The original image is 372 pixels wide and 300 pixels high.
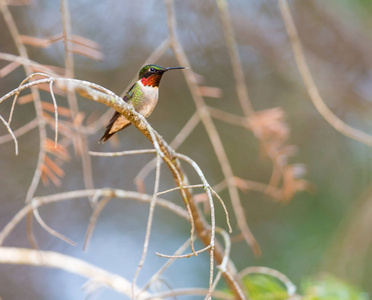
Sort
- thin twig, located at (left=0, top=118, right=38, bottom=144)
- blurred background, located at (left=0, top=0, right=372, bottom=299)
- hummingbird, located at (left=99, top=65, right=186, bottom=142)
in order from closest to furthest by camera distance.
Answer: thin twig, located at (left=0, top=118, right=38, bottom=144), hummingbird, located at (left=99, top=65, right=186, bottom=142), blurred background, located at (left=0, top=0, right=372, bottom=299)

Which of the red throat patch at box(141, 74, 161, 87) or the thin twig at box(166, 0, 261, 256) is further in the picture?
the red throat patch at box(141, 74, 161, 87)

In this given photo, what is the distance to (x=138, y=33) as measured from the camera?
8.86ft

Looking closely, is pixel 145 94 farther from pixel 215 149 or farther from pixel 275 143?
pixel 275 143

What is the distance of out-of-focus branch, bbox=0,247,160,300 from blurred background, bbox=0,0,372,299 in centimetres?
101

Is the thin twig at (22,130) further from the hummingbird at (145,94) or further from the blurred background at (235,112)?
the blurred background at (235,112)

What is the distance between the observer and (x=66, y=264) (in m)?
1.65

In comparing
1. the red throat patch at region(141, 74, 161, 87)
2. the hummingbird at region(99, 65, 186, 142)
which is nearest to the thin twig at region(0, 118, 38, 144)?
the hummingbird at region(99, 65, 186, 142)

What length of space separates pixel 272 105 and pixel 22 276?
1.86 m

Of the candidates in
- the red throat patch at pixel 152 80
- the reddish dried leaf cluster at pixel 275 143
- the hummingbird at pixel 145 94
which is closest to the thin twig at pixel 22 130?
the hummingbird at pixel 145 94

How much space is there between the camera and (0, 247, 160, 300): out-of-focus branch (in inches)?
59.0

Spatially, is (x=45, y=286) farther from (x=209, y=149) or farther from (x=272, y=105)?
(x=272, y=105)

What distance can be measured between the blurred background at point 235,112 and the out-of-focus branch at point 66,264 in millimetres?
1015

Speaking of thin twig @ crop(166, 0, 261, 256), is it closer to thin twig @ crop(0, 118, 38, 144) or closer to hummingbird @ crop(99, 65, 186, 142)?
hummingbird @ crop(99, 65, 186, 142)

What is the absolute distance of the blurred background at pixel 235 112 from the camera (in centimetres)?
266
